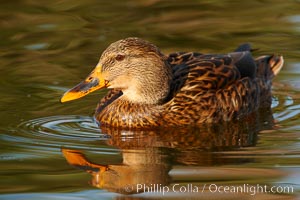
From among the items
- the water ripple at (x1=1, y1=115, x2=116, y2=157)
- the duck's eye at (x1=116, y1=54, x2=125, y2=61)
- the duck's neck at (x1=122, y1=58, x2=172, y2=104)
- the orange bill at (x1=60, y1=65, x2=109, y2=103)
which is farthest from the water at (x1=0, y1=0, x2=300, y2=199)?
the duck's eye at (x1=116, y1=54, x2=125, y2=61)

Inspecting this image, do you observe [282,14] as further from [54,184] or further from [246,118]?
[54,184]

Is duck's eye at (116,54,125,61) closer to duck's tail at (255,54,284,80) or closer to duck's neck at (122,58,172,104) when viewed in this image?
duck's neck at (122,58,172,104)

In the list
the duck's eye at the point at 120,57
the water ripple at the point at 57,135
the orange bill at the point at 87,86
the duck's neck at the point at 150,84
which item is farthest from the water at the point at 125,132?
the duck's eye at the point at 120,57

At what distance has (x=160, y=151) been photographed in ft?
32.3

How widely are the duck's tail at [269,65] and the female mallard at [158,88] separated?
998mm

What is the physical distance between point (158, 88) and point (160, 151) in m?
1.46

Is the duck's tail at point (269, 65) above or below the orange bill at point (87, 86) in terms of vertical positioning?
above

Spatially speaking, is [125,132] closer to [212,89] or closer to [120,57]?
[120,57]

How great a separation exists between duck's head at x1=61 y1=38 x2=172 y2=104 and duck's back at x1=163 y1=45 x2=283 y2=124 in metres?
0.21

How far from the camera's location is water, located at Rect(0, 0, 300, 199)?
8.70m

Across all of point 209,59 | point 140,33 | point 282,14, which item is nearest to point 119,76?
point 209,59

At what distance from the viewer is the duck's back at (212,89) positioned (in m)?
11.1

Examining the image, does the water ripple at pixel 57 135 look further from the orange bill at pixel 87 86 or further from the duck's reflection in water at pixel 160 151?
the orange bill at pixel 87 86

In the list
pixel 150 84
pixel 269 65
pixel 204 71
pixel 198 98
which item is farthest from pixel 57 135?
pixel 269 65
